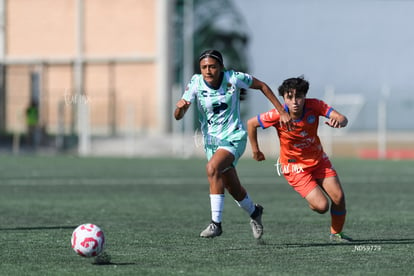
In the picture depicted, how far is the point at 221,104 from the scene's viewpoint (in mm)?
9719

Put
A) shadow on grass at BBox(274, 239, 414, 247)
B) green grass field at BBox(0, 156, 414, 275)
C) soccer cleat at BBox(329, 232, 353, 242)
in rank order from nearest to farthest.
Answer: green grass field at BBox(0, 156, 414, 275) < shadow on grass at BBox(274, 239, 414, 247) < soccer cleat at BBox(329, 232, 353, 242)

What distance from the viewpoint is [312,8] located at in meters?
47.1

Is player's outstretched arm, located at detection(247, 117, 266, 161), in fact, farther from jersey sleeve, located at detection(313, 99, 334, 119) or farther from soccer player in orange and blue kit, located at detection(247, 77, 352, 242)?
jersey sleeve, located at detection(313, 99, 334, 119)

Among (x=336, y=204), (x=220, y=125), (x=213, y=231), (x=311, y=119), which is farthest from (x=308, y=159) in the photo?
(x=213, y=231)

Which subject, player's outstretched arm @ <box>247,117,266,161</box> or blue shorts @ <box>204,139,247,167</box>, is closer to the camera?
player's outstretched arm @ <box>247,117,266,161</box>

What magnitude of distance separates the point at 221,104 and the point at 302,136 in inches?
35.4

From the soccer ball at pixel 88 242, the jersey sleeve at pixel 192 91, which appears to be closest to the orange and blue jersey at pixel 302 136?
the jersey sleeve at pixel 192 91

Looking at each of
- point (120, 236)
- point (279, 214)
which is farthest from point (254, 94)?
point (120, 236)

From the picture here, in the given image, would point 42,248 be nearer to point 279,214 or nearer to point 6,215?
point 6,215

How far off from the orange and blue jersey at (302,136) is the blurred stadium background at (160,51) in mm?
30739

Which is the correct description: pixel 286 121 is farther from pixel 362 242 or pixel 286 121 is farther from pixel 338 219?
pixel 362 242

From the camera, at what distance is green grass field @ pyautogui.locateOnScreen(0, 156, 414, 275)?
7.83 metres

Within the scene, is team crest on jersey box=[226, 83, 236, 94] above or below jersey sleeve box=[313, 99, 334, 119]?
above

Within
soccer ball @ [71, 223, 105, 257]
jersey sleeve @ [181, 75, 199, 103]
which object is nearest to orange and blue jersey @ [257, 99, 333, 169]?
jersey sleeve @ [181, 75, 199, 103]
